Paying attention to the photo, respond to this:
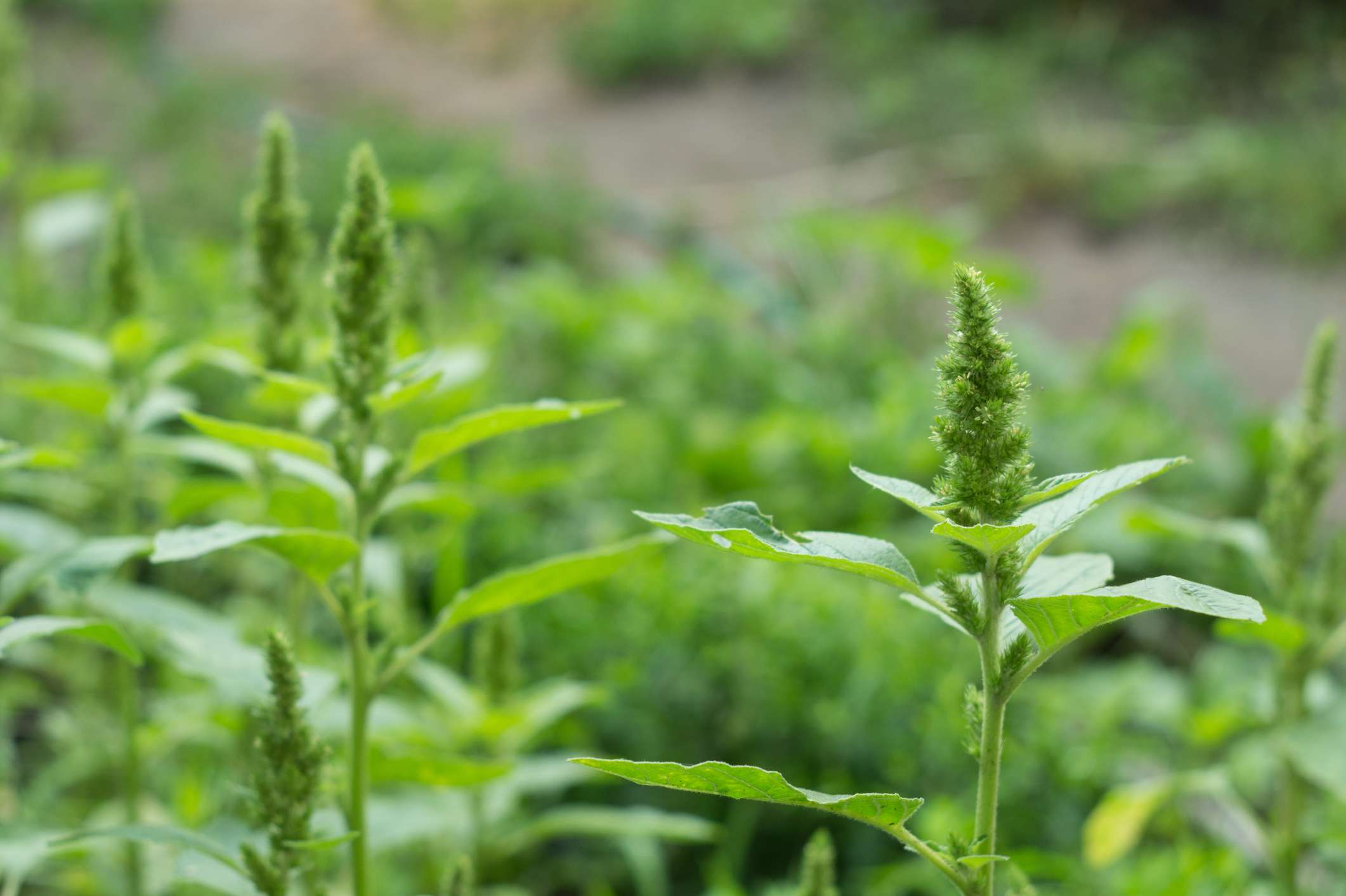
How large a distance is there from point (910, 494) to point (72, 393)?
95cm

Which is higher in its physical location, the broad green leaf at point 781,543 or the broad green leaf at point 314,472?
the broad green leaf at point 314,472

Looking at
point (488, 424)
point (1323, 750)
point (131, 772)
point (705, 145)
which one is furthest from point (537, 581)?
point (705, 145)

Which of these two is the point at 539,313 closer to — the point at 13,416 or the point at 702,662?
the point at 13,416

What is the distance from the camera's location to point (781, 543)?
60 centimetres

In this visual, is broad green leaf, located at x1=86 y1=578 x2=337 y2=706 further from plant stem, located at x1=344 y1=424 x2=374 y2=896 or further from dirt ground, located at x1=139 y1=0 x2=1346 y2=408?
dirt ground, located at x1=139 y1=0 x2=1346 y2=408

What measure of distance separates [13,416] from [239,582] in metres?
0.60

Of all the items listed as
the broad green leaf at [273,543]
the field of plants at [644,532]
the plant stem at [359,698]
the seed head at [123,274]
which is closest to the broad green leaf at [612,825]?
the field of plants at [644,532]

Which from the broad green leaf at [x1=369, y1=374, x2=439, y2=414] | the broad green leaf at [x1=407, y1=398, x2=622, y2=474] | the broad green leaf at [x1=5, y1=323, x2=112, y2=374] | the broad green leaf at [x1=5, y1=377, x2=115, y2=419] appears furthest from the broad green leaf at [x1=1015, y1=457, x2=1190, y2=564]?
the broad green leaf at [x1=5, y1=323, x2=112, y2=374]

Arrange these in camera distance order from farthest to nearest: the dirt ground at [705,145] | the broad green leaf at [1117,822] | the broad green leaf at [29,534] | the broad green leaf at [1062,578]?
1. the dirt ground at [705,145]
2. the broad green leaf at [1117,822]
3. the broad green leaf at [29,534]
4. the broad green leaf at [1062,578]

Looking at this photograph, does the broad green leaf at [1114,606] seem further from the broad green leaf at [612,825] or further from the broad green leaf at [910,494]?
the broad green leaf at [612,825]

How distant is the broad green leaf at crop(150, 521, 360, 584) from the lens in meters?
0.72

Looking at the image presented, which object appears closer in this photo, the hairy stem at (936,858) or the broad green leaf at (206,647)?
the hairy stem at (936,858)

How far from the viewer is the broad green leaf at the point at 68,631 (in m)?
0.72

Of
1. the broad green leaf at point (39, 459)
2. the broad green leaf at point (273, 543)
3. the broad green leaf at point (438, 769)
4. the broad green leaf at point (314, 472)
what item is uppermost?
the broad green leaf at point (314, 472)
